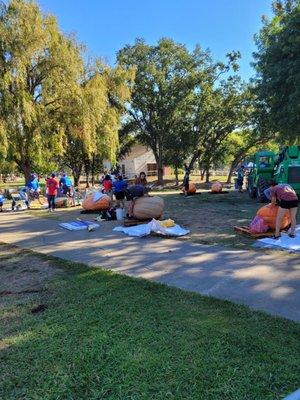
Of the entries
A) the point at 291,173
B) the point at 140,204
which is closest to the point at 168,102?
the point at 291,173

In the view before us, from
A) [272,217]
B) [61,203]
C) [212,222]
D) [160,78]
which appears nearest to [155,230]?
[212,222]

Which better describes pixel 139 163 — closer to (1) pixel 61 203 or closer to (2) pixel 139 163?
(2) pixel 139 163

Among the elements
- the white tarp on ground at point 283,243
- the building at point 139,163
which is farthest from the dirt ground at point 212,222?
the building at point 139,163

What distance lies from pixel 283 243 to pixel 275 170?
11.2 meters

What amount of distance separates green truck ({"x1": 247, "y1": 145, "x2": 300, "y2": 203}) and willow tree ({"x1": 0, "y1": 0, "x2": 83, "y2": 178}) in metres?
12.2

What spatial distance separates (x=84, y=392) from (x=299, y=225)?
843cm

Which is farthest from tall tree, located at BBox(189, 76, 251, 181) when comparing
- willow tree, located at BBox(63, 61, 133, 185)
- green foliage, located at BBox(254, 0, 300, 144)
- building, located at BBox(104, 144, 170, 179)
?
building, located at BBox(104, 144, 170, 179)

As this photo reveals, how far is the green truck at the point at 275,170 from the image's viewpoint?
1738 cm

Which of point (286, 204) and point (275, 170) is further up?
point (275, 170)

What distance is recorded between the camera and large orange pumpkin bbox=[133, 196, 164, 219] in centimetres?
1254

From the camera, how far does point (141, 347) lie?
163 inches

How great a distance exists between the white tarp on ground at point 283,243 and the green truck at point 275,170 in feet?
28.5

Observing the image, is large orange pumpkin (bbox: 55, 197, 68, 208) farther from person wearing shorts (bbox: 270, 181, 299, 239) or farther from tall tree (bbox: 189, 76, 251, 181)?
tall tree (bbox: 189, 76, 251, 181)

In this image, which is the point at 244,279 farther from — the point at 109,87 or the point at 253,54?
the point at 109,87
